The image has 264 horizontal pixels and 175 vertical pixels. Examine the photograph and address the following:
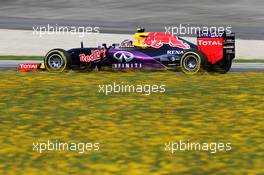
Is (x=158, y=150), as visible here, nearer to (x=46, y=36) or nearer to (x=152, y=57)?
(x=152, y=57)

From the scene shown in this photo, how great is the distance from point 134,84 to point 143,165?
4.71 m

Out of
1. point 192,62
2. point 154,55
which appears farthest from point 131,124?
point 154,55

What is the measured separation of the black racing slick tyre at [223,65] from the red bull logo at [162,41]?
1000 millimetres

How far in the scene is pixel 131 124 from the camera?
1055 centimetres

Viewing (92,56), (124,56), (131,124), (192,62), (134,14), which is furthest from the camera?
(134,14)

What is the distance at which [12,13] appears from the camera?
5081cm

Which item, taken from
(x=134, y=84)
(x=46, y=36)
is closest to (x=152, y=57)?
(x=134, y=84)

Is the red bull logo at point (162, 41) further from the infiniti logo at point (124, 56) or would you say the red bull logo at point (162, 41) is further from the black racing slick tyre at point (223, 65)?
the black racing slick tyre at point (223, 65)

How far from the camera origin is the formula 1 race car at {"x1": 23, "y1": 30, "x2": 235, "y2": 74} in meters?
17.2

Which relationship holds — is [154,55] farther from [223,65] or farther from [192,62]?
[223,65]

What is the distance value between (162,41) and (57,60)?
119 inches

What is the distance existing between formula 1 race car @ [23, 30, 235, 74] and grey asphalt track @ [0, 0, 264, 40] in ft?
66.9

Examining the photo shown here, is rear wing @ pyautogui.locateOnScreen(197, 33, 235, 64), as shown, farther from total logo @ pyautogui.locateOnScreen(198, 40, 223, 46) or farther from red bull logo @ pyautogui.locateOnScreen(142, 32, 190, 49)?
red bull logo @ pyautogui.locateOnScreen(142, 32, 190, 49)

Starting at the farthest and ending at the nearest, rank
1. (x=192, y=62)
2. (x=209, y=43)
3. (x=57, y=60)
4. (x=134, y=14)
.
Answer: (x=134, y=14) < (x=57, y=60) < (x=209, y=43) < (x=192, y=62)
